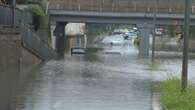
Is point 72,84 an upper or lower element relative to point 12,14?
lower

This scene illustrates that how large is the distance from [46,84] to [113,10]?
185 feet

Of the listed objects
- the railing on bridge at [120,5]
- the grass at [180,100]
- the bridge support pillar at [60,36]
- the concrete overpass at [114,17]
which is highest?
the railing on bridge at [120,5]

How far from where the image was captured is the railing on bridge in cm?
8506

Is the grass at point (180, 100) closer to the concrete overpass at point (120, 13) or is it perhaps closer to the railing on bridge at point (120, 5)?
the concrete overpass at point (120, 13)

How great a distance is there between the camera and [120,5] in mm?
87500

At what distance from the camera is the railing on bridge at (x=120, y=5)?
8506 centimetres

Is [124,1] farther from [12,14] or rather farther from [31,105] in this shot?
[31,105]

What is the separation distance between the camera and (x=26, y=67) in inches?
1638

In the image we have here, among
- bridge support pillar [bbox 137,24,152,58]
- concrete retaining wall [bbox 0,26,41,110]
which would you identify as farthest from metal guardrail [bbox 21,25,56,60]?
bridge support pillar [bbox 137,24,152,58]

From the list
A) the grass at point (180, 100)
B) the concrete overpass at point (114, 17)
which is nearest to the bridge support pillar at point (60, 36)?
the concrete overpass at point (114, 17)

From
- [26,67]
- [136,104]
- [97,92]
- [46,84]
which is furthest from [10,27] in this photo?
[136,104]

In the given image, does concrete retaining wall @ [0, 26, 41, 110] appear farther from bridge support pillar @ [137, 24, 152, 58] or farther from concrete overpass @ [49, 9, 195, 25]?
bridge support pillar @ [137, 24, 152, 58]

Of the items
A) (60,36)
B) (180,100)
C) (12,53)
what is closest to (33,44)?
(12,53)

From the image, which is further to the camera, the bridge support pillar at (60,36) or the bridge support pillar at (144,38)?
the bridge support pillar at (60,36)
